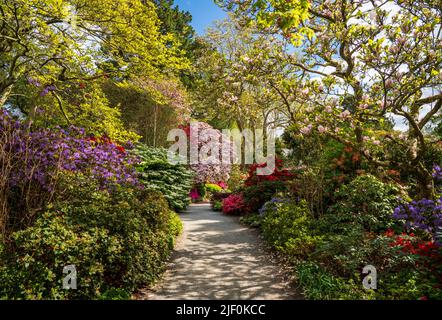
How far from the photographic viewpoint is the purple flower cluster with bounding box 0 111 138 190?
496 cm

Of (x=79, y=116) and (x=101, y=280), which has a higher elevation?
(x=79, y=116)

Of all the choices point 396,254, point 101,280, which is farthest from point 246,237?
point 101,280

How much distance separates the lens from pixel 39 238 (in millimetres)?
3609

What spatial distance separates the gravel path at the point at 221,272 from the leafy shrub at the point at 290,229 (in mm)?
338

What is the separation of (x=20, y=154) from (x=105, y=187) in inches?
59.8

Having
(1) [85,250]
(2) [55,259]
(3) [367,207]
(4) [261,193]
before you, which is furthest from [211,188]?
(2) [55,259]

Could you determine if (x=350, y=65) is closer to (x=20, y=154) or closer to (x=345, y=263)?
(x=345, y=263)

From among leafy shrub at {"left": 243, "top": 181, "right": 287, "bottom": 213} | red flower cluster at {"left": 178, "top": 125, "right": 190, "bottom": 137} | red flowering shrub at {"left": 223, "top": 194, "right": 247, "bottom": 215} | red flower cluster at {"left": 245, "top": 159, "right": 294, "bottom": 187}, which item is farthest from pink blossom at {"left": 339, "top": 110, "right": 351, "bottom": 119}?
red flower cluster at {"left": 178, "top": 125, "right": 190, "bottom": 137}

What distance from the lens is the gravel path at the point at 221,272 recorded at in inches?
165

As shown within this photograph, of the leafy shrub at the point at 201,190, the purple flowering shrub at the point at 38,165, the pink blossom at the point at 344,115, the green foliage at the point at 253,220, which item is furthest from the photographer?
the leafy shrub at the point at 201,190

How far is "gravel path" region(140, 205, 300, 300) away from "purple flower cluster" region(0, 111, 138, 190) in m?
1.99

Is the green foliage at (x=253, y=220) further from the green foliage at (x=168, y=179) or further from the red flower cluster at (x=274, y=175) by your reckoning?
the green foliage at (x=168, y=179)

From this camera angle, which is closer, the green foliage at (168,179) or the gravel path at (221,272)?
the gravel path at (221,272)

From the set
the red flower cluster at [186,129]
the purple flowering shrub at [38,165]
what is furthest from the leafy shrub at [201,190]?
the purple flowering shrub at [38,165]
